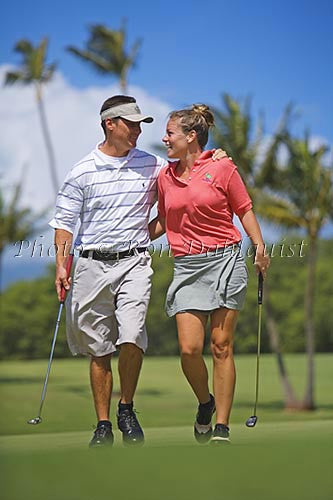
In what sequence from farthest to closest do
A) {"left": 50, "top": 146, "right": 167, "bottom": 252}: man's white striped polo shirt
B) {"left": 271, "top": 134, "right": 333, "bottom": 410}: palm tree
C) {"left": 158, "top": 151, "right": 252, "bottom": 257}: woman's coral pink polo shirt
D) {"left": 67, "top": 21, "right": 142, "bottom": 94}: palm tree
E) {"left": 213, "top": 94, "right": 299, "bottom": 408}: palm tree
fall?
{"left": 67, "top": 21, "right": 142, "bottom": 94}: palm tree
{"left": 271, "top": 134, "right": 333, "bottom": 410}: palm tree
{"left": 213, "top": 94, "right": 299, "bottom": 408}: palm tree
{"left": 50, "top": 146, "right": 167, "bottom": 252}: man's white striped polo shirt
{"left": 158, "top": 151, "right": 252, "bottom": 257}: woman's coral pink polo shirt

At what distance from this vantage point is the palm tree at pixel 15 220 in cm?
3086

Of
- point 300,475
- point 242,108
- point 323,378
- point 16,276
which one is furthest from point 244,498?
point 16,276

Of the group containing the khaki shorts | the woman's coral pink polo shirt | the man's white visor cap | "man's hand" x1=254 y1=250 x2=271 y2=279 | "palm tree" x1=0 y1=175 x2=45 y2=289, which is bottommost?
the khaki shorts

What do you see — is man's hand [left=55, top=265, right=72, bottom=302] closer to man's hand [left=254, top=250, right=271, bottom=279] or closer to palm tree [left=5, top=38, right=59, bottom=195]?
man's hand [left=254, top=250, right=271, bottom=279]

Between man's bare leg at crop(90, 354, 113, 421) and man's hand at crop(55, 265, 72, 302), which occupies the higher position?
man's hand at crop(55, 265, 72, 302)

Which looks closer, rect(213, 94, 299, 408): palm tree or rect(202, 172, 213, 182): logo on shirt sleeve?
rect(202, 172, 213, 182): logo on shirt sleeve

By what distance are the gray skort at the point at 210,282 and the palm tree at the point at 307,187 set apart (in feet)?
69.2

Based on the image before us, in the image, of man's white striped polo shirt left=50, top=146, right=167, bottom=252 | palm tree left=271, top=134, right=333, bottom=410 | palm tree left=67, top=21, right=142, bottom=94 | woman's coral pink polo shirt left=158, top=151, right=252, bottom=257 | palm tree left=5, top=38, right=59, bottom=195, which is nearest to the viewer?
woman's coral pink polo shirt left=158, top=151, right=252, bottom=257

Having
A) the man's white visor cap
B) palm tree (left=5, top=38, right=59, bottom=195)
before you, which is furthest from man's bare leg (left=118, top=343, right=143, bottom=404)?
palm tree (left=5, top=38, right=59, bottom=195)

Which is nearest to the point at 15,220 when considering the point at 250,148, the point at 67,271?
the point at 250,148

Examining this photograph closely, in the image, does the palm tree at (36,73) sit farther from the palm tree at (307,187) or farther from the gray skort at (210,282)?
the gray skort at (210,282)

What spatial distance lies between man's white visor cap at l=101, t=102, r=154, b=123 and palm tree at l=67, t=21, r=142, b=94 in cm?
2370

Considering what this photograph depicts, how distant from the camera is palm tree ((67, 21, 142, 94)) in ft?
94.8

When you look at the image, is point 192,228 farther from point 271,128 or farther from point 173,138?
point 271,128
